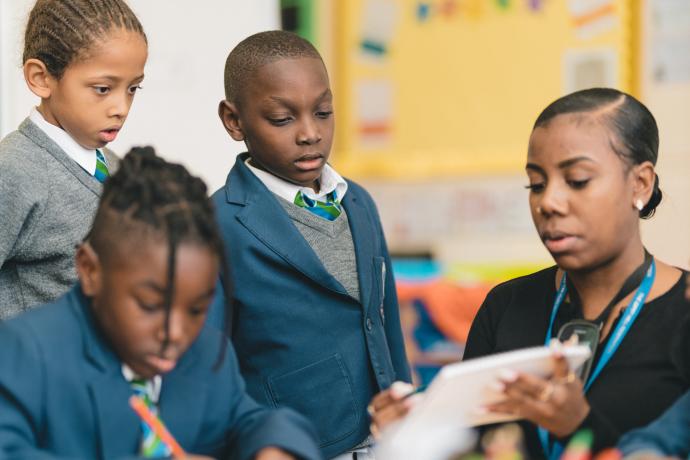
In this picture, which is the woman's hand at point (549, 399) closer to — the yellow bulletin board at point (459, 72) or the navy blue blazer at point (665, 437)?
the navy blue blazer at point (665, 437)

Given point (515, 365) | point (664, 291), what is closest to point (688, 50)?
point (664, 291)

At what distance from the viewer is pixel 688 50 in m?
4.13

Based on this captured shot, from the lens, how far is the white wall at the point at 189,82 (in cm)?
329

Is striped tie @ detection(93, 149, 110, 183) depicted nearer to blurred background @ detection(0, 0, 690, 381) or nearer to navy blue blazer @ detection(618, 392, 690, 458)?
navy blue blazer @ detection(618, 392, 690, 458)

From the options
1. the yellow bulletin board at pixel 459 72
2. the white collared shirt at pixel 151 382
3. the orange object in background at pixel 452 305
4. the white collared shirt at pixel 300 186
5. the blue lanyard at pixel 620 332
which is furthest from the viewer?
the yellow bulletin board at pixel 459 72

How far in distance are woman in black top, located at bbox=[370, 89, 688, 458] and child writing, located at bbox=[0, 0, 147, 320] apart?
719mm

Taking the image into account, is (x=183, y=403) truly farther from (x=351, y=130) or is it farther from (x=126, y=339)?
(x=351, y=130)

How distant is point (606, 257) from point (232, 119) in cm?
86

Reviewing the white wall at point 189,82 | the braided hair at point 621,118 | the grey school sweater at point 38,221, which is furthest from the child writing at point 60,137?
the white wall at point 189,82

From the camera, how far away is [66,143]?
191cm

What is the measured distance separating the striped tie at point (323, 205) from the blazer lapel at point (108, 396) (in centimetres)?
73

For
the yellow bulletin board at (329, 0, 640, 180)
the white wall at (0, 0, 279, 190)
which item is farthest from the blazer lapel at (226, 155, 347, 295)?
the yellow bulletin board at (329, 0, 640, 180)

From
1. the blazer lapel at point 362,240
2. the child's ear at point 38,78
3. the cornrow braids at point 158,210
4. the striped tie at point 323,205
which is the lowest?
the blazer lapel at point 362,240

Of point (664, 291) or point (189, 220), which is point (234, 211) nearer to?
point (189, 220)
